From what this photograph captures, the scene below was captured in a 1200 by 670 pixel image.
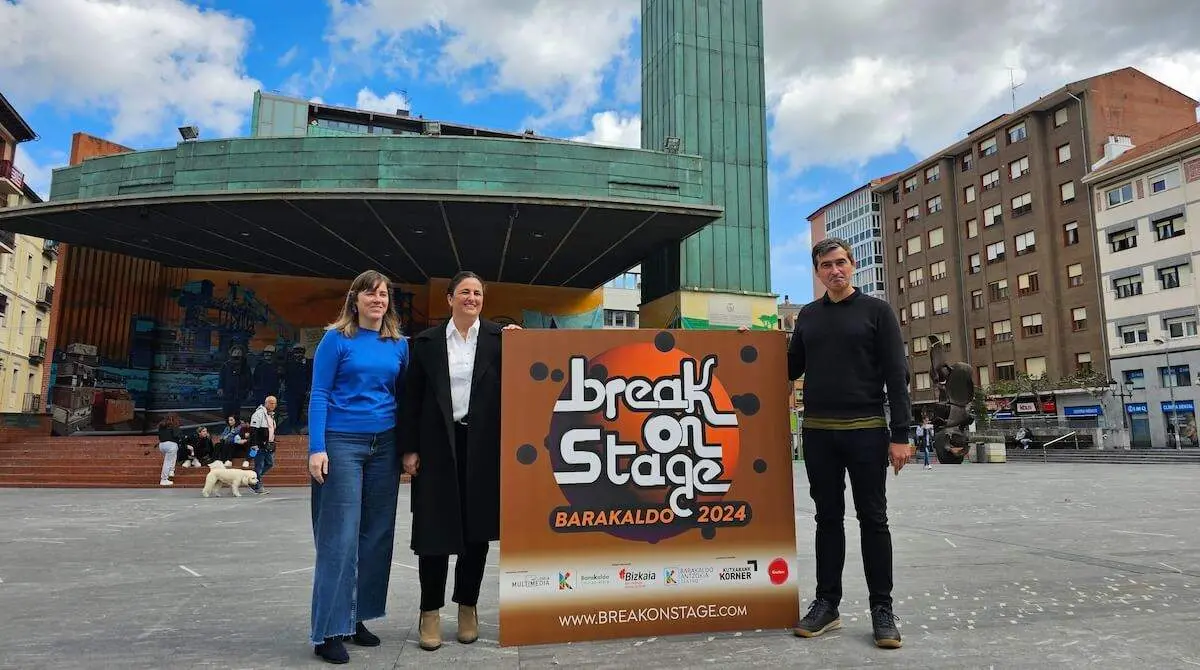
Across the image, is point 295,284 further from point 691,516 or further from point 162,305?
point 691,516

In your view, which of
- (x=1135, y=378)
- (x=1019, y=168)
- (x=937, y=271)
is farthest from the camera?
(x=937, y=271)

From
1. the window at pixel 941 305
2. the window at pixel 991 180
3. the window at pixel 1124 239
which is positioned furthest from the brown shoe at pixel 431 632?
the window at pixel 941 305

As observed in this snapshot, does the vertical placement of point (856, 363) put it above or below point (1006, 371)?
below

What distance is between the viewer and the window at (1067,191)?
41.6 metres

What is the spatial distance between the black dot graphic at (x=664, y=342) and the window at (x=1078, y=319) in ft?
152

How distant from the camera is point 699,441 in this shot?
3521 millimetres

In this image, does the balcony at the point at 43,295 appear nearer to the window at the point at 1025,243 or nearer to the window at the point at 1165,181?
the window at the point at 1025,243

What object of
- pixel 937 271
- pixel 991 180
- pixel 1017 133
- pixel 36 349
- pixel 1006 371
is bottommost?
pixel 1006 371

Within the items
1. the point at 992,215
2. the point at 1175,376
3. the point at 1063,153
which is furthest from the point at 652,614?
the point at 992,215

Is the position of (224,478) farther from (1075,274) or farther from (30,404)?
(1075,274)

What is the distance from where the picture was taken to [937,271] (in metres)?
51.2

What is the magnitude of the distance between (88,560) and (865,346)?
6208mm

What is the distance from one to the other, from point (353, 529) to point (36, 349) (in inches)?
1785

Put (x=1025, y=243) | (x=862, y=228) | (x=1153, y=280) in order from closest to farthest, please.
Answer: (x=1153, y=280)
(x=1025, y=243)
(x=862, y=228)
